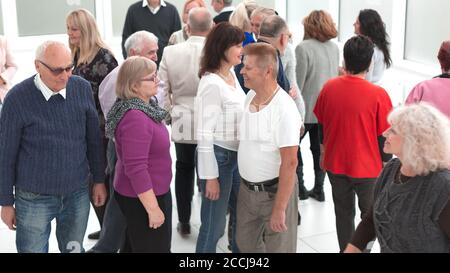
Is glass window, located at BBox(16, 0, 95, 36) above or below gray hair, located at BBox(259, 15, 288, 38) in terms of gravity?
below

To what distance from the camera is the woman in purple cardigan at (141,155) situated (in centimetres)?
273

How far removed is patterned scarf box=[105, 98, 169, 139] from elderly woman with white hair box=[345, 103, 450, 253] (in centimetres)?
106

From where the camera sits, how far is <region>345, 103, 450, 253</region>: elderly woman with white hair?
2186 mm

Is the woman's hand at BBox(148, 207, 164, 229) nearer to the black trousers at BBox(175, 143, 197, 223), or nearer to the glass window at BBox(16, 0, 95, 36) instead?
the black trousers at BBox(175, 143, 197, 223)

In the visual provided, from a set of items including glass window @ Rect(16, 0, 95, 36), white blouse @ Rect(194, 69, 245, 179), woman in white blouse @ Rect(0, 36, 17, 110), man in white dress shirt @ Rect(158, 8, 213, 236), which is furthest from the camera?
glass window @ Rect(16, 0, 95, 36)

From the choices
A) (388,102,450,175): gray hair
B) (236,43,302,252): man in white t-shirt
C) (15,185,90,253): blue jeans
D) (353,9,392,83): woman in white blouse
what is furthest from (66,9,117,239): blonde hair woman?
(388,102,450,175): gray hair

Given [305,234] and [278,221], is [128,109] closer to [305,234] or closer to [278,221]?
[278,221]

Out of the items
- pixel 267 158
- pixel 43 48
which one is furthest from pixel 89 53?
pixel 267 158

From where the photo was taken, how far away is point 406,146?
2.24 m

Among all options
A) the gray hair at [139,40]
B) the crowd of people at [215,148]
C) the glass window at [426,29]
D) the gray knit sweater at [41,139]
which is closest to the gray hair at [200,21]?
the crowd of people at [215,148]

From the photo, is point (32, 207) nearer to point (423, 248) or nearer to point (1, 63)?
point (423, 248)

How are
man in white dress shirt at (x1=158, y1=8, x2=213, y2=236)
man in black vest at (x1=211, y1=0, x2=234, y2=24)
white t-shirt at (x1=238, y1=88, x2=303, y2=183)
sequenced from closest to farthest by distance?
white t-shirt at (x1=238, y1=88, x2=303, y2=183) → man in white dress shirt at (x1=158, y1=8, x2=213, y2=236) → man in black vest at (x1=211, y1=0, x2=234, y2=24)

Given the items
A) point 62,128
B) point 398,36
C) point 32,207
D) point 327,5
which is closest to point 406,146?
point 62,128

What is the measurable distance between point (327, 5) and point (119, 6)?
287cm
